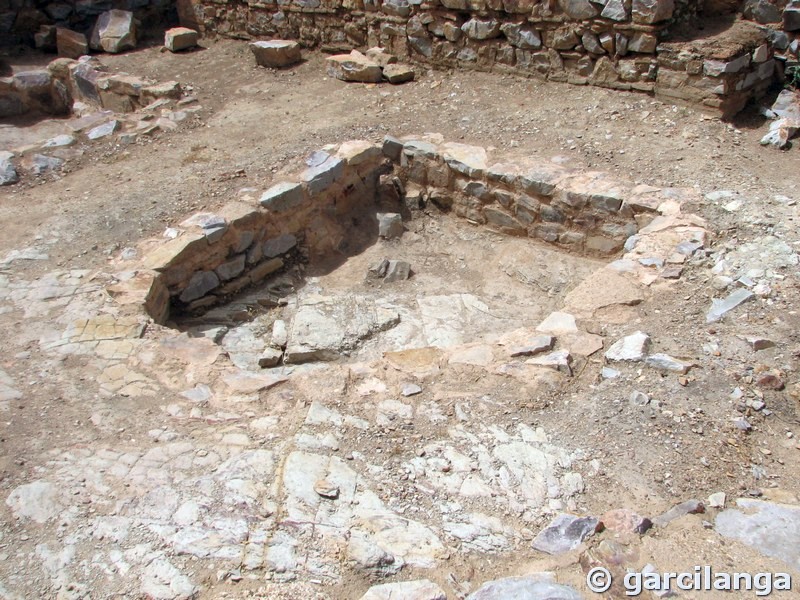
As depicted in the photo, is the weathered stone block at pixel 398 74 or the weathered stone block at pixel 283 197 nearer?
the weathered stone block at pixel 283 197

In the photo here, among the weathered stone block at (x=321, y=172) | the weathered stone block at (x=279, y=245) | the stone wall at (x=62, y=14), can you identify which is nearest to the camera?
the weathered stone block at (x=279, y=245)

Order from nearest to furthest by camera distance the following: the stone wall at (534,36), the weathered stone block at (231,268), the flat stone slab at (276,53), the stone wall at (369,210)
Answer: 1. the stone wall at (369,210)
2. the weathered stone block at (231,268)
3. the stone wall at (534,36)
4. the flat stone slab at (276,53)

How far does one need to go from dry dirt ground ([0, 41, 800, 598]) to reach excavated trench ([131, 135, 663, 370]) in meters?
0.05

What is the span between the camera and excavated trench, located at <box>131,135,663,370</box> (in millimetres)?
4699

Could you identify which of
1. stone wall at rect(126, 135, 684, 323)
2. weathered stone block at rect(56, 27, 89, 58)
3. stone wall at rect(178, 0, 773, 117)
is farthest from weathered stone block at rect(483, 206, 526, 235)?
weathered stone block at rect(56, 27, 89, 58)

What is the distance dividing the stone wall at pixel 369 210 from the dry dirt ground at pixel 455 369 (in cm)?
20

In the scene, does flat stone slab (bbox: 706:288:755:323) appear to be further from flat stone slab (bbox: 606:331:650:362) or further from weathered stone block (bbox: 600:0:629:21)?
weathered stone block (bbox: 600:0:629:21)

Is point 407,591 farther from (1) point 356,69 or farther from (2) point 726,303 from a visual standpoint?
(1) point 356,69

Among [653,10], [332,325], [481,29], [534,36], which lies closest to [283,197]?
[332,325]

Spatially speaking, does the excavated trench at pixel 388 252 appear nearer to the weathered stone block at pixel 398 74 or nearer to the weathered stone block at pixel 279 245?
the weathered stone block at pixel 279 245

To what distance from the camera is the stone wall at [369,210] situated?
4.81 m

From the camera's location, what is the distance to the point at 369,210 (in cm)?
594

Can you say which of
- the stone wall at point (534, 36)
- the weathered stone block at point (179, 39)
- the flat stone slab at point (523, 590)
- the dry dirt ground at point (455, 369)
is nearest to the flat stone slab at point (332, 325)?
the dry dirt ground at point (455, 369)

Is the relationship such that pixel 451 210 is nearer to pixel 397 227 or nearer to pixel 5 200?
pixel 397 227
